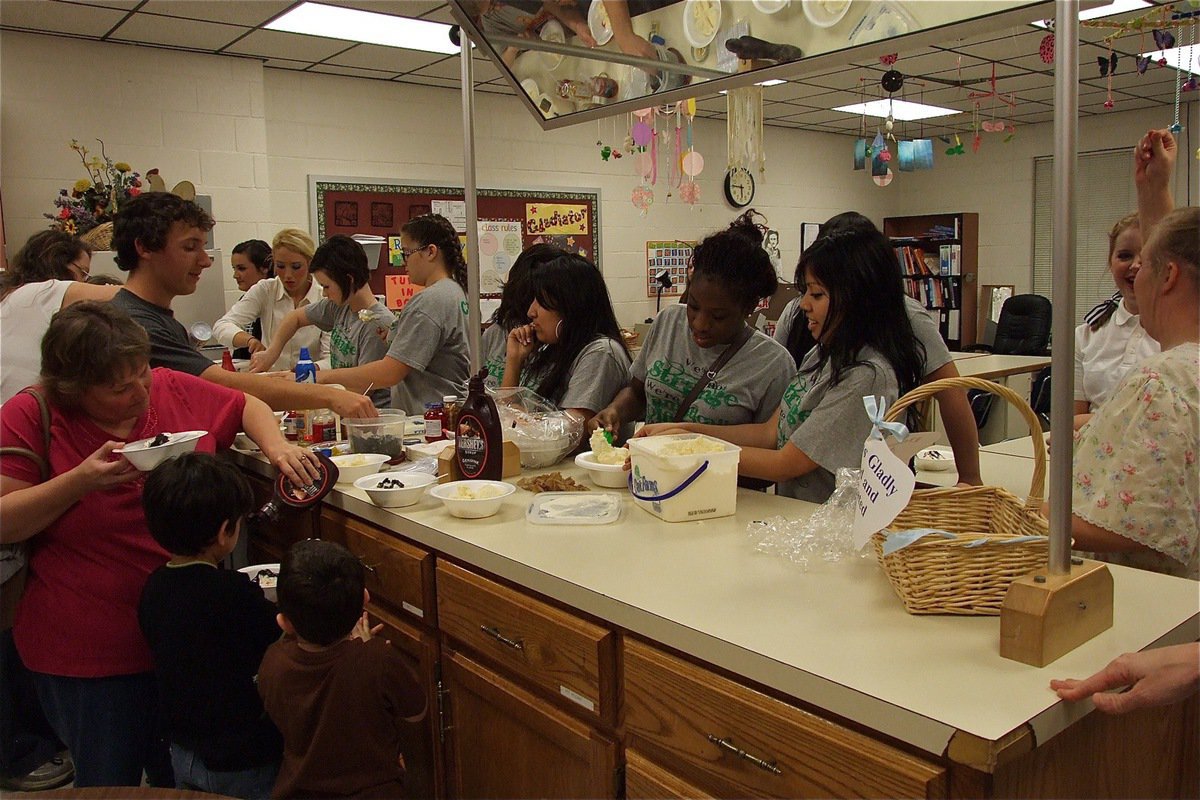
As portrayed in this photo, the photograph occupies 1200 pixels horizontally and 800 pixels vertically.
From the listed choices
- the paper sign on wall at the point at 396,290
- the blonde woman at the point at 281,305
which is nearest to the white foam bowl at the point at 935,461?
the blonde woman at the point at 281,305

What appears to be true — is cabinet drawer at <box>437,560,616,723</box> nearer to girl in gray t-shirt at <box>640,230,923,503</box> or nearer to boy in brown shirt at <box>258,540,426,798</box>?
boy in brown shirt at <box>258,540,426,798</box>

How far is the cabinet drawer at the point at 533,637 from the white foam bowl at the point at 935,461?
1.56 metres

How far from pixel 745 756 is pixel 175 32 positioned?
516cm

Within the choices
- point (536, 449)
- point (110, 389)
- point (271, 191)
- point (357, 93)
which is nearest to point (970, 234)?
point (357, 93)

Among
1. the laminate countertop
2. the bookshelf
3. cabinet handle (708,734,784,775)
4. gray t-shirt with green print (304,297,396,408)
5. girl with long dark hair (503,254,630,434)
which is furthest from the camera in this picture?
the bookshelf

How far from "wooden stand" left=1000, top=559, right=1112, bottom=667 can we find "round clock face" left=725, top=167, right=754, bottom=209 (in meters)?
7.60

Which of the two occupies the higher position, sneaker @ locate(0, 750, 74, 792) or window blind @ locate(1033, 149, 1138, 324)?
window blind @ locate(1033, 149, 1138, 324)

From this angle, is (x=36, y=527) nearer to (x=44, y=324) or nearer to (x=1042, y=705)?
(x=44, y=324)

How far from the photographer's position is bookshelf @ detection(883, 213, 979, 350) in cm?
934

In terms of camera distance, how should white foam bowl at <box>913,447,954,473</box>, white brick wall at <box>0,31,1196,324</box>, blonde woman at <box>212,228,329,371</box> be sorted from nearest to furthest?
white foam bowl at <box>913,447,954,473</box> → blonde woman at <box>212,228,329,371</box> → white brick wall at <box>0,31,1196,324</box>

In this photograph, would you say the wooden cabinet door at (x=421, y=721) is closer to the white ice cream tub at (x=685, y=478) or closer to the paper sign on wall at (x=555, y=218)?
the white ice cream tub at (x=685, y=478)

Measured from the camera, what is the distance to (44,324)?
294 cm

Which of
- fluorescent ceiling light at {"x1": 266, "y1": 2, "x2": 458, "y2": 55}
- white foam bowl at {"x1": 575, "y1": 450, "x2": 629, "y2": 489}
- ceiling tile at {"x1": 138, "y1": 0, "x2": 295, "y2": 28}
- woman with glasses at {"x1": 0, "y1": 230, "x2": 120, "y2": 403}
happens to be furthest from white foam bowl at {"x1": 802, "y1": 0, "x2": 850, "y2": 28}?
ceiling tile at {"x1": 138, "y1": 0, "x2": 295, "y2": 28}

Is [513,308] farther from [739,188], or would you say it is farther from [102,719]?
[739,188]
